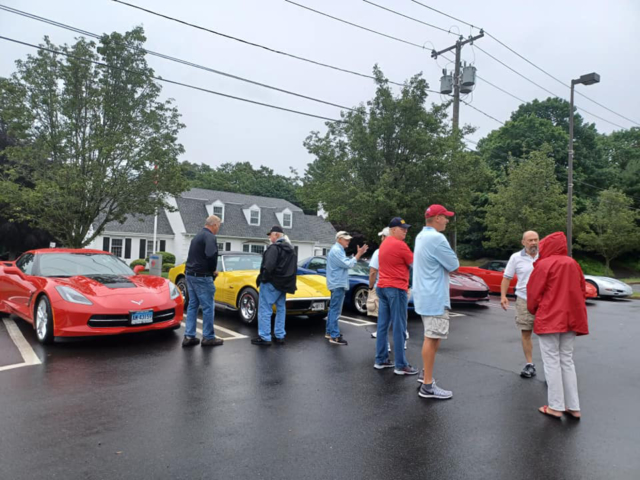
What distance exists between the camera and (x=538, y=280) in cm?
424

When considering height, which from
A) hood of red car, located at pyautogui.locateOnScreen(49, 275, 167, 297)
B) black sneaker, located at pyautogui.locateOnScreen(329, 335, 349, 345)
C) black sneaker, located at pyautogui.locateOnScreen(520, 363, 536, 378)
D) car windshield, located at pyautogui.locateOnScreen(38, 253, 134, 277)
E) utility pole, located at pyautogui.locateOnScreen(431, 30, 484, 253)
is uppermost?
utility pole, located at pyautogui.locateOnScreen(431, 30, 484, 253)

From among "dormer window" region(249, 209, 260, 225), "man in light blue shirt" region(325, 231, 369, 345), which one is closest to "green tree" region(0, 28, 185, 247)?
"man in light blue shirt" region(325, 231, 369, 345)

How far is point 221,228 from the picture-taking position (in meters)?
34.0

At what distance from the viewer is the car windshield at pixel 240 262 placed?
905 cm

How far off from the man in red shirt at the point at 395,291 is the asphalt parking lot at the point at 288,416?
0.35 meters

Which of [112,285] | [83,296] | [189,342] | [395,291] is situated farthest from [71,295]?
[395,291]

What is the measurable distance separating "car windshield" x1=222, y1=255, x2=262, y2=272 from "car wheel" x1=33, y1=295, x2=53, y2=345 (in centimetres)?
341

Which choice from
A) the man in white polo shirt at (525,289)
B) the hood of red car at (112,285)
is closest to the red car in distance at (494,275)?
the man in white polo shirt at (525,289)

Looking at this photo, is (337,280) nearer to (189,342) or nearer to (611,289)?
(189,342)

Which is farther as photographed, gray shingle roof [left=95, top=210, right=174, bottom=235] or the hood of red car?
gray shingle roof [left=95, top=210, right=174, bottom=235]

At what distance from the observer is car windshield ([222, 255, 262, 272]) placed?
29.7 feet

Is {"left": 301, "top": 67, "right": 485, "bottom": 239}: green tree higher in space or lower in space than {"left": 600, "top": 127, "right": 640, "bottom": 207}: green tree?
lower

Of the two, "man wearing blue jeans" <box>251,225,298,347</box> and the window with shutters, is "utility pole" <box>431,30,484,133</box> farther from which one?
the window with shutters

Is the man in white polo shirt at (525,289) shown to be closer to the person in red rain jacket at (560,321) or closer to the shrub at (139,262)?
the person in red rain jacket at (560,321)
